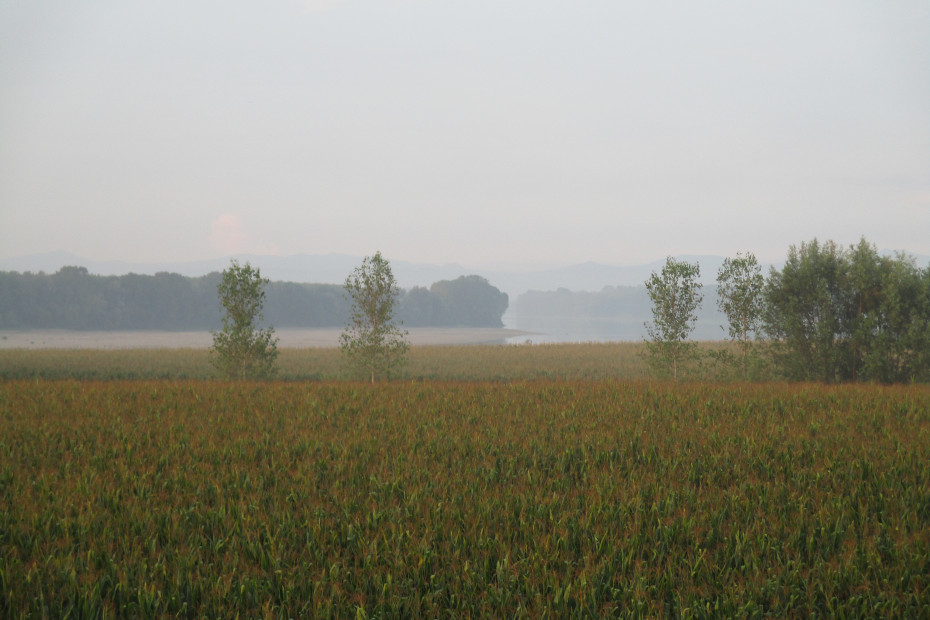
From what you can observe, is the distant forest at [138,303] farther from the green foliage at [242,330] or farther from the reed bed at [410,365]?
the green foliage at [242,330]

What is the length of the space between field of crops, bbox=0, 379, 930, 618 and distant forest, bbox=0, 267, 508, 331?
7308cm

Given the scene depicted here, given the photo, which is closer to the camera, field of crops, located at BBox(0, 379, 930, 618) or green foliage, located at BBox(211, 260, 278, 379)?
field of crops, located at BBox(0, 379, 930, 618)

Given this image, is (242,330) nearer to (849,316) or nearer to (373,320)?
(373,320)

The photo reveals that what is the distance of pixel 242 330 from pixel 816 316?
23.0m

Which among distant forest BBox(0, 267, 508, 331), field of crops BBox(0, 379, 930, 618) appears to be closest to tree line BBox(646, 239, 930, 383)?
field of crops BBox(0, 379, 930, 618)

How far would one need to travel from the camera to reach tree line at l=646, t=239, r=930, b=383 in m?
20.6


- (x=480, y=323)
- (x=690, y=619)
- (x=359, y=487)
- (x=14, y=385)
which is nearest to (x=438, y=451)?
(x=359, y=487)

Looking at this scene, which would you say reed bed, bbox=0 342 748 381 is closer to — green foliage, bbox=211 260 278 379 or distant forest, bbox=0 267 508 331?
green foliage, bbox=211 260 278 379

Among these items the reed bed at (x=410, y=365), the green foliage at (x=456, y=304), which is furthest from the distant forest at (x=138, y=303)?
the reed bed at (x=410, y=365)

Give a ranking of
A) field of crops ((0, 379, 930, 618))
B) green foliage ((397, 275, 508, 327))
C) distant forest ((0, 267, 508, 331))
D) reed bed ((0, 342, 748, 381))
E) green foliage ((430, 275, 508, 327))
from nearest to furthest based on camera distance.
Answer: field of crops ((0, 379, 930, 618))
reed bed ((0, 342, 748, 381))
distant forest ((0, 267, 508, 331))
green foliage ((397, 275, 508, 327))
green foliage ((430, 275, 508, 327))

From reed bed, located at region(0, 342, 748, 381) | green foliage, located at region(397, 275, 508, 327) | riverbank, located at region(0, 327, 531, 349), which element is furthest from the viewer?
green foliage, located at region(397, 275, 508, 327)

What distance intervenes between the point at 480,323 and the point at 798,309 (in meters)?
132

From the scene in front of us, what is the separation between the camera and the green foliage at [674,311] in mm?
22734

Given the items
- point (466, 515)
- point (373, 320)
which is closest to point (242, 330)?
point (373, 320)
